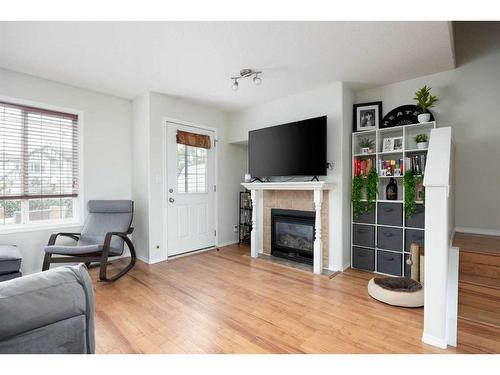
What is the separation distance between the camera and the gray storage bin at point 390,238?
2.90m

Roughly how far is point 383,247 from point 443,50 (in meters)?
2.13

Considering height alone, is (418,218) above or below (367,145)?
below

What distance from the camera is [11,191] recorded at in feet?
9.18

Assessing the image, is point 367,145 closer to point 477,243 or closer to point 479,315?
point 477,243

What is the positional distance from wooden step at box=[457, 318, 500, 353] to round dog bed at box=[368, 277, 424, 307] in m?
0.42

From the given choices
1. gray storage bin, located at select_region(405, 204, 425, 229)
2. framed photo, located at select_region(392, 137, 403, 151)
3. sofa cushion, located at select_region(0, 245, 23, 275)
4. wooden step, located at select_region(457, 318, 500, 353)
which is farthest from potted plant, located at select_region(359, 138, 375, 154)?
sofa cushion, located at select_region(0, 245, 23, 275)

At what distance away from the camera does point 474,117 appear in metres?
2.71

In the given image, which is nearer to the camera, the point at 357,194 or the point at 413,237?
the point at 413,237

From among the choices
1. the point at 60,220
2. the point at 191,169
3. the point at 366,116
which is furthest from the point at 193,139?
the point at 366,116

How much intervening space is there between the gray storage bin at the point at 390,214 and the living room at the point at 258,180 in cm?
1

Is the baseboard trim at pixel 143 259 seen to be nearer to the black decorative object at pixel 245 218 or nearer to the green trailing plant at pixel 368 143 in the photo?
the black decorative object at pixel 245 218

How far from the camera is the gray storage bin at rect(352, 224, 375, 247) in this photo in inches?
122

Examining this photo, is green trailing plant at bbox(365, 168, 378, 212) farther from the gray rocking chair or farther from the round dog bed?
the gray rocking chair

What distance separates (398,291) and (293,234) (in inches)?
63.2
